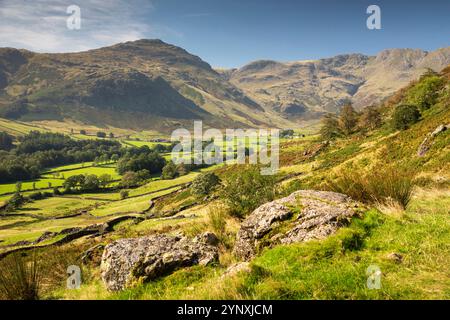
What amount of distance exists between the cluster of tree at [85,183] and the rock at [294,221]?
149 m

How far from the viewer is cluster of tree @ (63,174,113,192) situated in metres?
144

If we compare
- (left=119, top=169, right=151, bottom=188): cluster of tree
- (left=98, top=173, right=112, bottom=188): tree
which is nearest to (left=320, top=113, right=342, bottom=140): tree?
(left=119, top=169, right=151, bottom=188): cluster of tree

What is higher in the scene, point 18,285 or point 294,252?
point 294,252

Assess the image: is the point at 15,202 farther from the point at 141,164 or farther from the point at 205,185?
the point at 205,185

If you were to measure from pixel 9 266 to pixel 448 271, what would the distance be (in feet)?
37.4

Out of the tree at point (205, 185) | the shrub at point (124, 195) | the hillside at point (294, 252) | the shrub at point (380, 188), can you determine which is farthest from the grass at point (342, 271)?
the shrub at point (124, 195)

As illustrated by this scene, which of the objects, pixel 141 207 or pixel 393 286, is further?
pixel 141 207

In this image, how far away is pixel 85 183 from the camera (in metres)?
145

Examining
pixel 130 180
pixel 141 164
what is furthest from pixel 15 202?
pixel 141 164

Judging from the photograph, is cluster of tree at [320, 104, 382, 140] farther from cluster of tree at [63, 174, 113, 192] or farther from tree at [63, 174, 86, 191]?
tree at [63, 174, 86, 191]

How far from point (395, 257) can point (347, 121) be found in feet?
273
